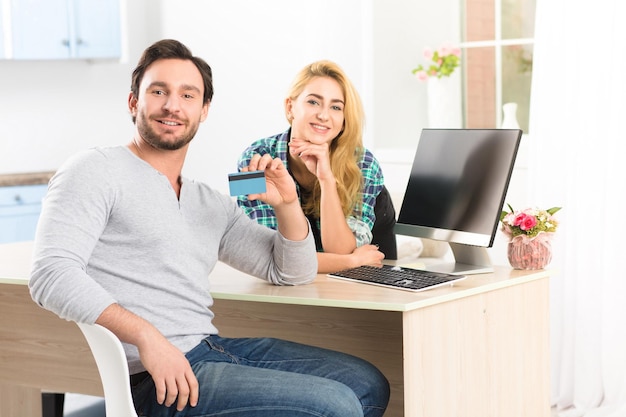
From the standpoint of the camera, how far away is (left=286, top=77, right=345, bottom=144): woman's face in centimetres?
291

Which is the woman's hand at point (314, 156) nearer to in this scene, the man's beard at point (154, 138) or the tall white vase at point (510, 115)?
the man's beard at point (154, 138)

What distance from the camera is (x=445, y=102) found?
4.49 meters

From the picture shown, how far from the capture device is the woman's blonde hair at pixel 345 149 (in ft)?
9.53

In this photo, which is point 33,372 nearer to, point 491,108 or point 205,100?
point 205,100

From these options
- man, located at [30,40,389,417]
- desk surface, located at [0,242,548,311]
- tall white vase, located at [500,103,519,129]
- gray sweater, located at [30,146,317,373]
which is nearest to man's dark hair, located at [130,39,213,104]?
man, located at [30,40,389,417]

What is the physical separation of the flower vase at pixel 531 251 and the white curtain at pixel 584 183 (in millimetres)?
1016

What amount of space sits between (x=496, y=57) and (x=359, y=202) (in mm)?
1819

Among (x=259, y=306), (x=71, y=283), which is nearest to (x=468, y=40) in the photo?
(x=259, y=306)

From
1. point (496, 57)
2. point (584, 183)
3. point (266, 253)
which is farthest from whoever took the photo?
point (496, 57)

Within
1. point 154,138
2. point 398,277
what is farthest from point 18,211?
point 398,277

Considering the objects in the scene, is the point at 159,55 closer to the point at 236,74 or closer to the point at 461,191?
the point at 461,191

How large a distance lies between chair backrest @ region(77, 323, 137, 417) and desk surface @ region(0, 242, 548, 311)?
1.42 ft

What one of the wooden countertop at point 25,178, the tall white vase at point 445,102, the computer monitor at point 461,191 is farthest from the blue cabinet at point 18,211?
the computer monitor at point 461,191

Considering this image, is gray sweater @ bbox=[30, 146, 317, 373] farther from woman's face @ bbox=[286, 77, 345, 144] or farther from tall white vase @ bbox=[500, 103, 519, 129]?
tall white vase @ bbox=[500, 103, 519, 129]
